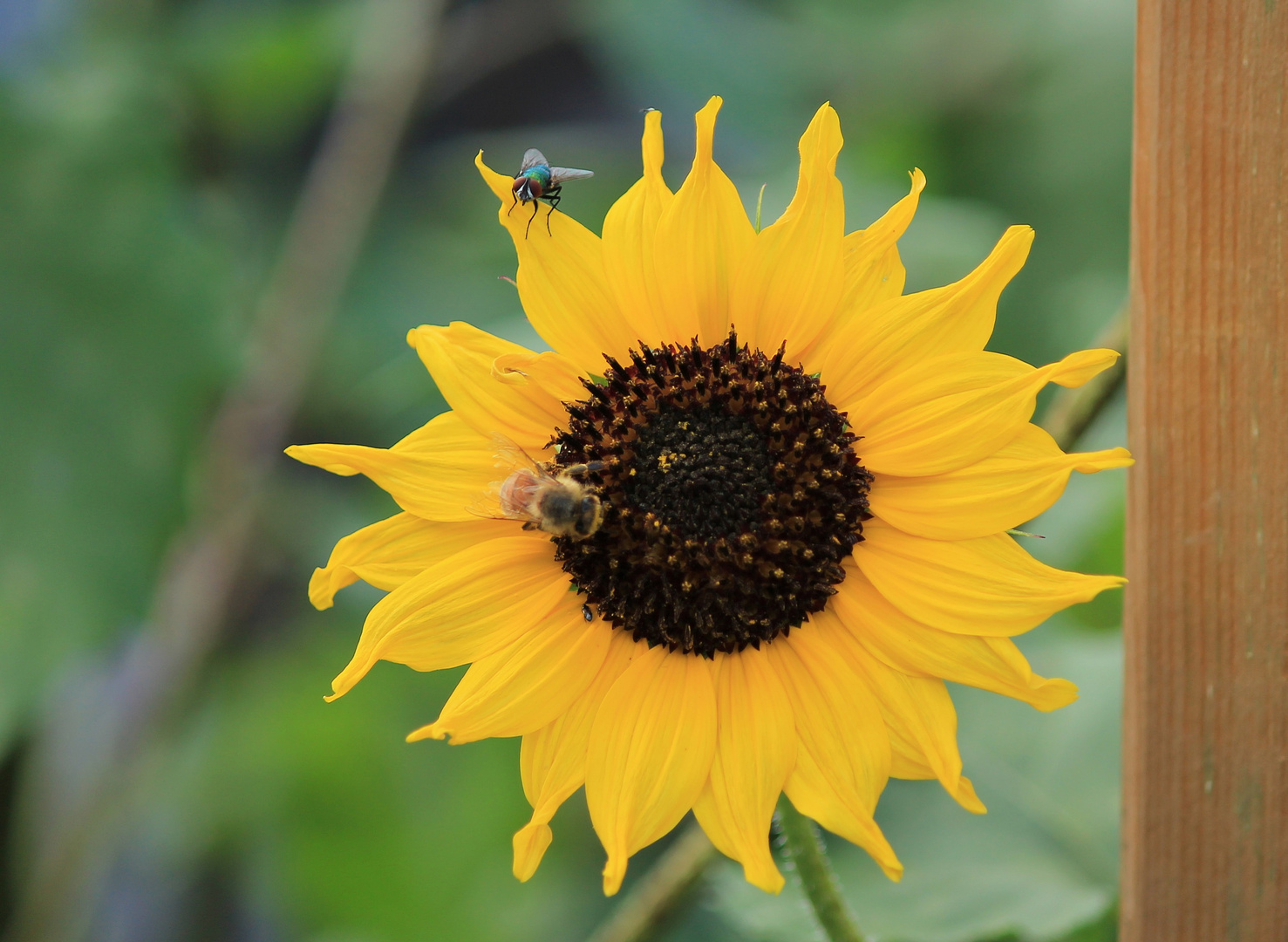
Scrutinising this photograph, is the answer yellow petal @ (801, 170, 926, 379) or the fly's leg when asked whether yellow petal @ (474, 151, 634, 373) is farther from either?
yellow petal @ (801, 170, 926, 379)

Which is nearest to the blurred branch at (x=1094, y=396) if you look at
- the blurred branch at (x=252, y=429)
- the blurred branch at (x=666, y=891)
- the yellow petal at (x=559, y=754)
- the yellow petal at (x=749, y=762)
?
the yellow petal at (x=749, y=762)

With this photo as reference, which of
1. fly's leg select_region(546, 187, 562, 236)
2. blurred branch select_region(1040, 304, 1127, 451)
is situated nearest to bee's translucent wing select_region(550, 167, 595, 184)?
fly's leg select_region(546, 187, 562, 236)

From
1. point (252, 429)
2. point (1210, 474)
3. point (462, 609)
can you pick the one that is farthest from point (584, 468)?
point (252, 429)

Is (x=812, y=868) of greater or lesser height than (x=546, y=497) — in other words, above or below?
below

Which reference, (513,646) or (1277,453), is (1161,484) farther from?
(513,646)

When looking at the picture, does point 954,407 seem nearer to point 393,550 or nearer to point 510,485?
point 510,485

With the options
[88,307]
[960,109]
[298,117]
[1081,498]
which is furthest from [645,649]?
[298,117]

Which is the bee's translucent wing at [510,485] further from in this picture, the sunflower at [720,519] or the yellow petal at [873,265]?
the yellow petal at [873,265]
